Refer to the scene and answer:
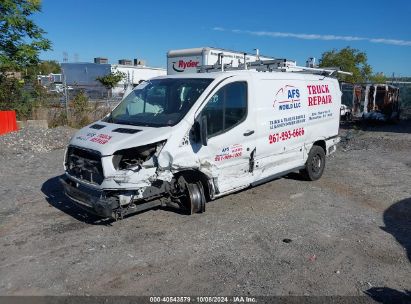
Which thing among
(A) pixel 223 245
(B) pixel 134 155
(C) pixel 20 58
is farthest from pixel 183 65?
(A) pixel 223 245

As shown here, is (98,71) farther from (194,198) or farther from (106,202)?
(106,202)

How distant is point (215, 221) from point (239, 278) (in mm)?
1796

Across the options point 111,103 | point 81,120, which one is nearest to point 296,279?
point 81,120

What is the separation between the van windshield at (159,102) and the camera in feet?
19.8

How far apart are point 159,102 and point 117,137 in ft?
4.01

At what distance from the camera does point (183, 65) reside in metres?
14.3

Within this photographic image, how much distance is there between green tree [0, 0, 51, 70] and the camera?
14.4m

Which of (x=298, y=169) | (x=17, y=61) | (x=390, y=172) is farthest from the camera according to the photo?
(x=17, y=61)

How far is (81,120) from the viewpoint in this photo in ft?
54.8

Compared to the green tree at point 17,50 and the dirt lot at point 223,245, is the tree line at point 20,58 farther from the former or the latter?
the dirt lot at point 223,245

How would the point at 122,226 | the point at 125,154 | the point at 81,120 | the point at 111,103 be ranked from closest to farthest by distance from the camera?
the point at 125,154 → the point at 122,226 → the point at 81,120 → the point at 111,103

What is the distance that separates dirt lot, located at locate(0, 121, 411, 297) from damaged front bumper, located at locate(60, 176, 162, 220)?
1.19ft

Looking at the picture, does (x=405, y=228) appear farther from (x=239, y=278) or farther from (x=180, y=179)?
(x=180, y=179)

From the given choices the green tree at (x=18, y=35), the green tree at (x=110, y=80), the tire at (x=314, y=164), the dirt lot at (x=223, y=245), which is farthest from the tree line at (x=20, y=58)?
the green tree at (x=110, y=80)
